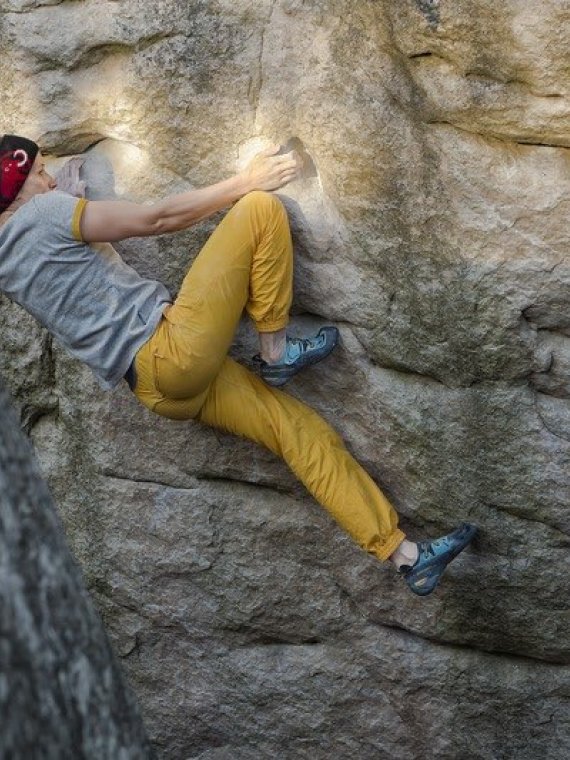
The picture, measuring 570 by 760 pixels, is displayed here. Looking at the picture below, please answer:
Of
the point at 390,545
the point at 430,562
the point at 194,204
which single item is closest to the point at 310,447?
the point at 390,545

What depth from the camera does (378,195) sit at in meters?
3.62

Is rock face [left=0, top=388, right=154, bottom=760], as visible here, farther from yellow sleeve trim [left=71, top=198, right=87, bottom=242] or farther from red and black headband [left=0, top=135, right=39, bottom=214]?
red and black headband [left=0, top=135, right=39, bottom=214]

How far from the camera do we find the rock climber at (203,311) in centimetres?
360

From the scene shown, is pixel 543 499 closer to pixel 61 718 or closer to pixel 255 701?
pixel 255 701

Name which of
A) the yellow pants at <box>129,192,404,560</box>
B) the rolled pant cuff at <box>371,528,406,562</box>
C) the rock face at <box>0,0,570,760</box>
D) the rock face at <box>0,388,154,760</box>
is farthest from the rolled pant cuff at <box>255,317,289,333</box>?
the rock face at <box>0,388,154,760</box>

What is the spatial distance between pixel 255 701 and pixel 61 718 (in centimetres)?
290

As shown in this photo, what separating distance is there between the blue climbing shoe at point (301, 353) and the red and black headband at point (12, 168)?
869mm

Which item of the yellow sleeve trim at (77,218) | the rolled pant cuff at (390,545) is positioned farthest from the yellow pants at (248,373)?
the yellow sleeve trim at (77,218)

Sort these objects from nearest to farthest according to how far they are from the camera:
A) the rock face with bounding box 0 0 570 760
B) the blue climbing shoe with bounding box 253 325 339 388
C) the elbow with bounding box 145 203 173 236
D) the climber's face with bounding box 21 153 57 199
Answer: the rock face with bounding box 0 0 570 760
the elbow with bounding box 145 203 173 236
the climber's face with bounding box 21 153 57 199
the blue climbing shoe with bounding box 253 325 339 388

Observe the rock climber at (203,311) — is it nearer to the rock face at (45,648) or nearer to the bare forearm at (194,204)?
the bare forearm at (194,204)

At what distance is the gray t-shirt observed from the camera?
3.60 meters

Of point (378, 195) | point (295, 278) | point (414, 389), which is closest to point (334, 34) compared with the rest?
point (378, 195)

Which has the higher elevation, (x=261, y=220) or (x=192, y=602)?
(x=261, y=220)

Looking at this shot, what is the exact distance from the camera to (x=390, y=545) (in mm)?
3840
